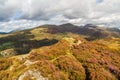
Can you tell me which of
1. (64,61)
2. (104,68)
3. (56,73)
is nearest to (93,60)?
(104,68)

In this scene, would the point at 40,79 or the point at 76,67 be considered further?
the point at 76,67

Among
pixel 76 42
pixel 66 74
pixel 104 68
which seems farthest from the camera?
pixel 76 42

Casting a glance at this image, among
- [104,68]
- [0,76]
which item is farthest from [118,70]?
[0,76]

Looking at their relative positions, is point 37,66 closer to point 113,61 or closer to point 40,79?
point 40,79

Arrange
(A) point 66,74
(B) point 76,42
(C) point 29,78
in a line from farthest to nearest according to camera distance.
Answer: (B) point 76,42 < (A) point 66,74 < (C) point 29,78

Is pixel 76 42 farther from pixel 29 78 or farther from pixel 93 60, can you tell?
pixel 29 78

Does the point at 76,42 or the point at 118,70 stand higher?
the point at 76,42
